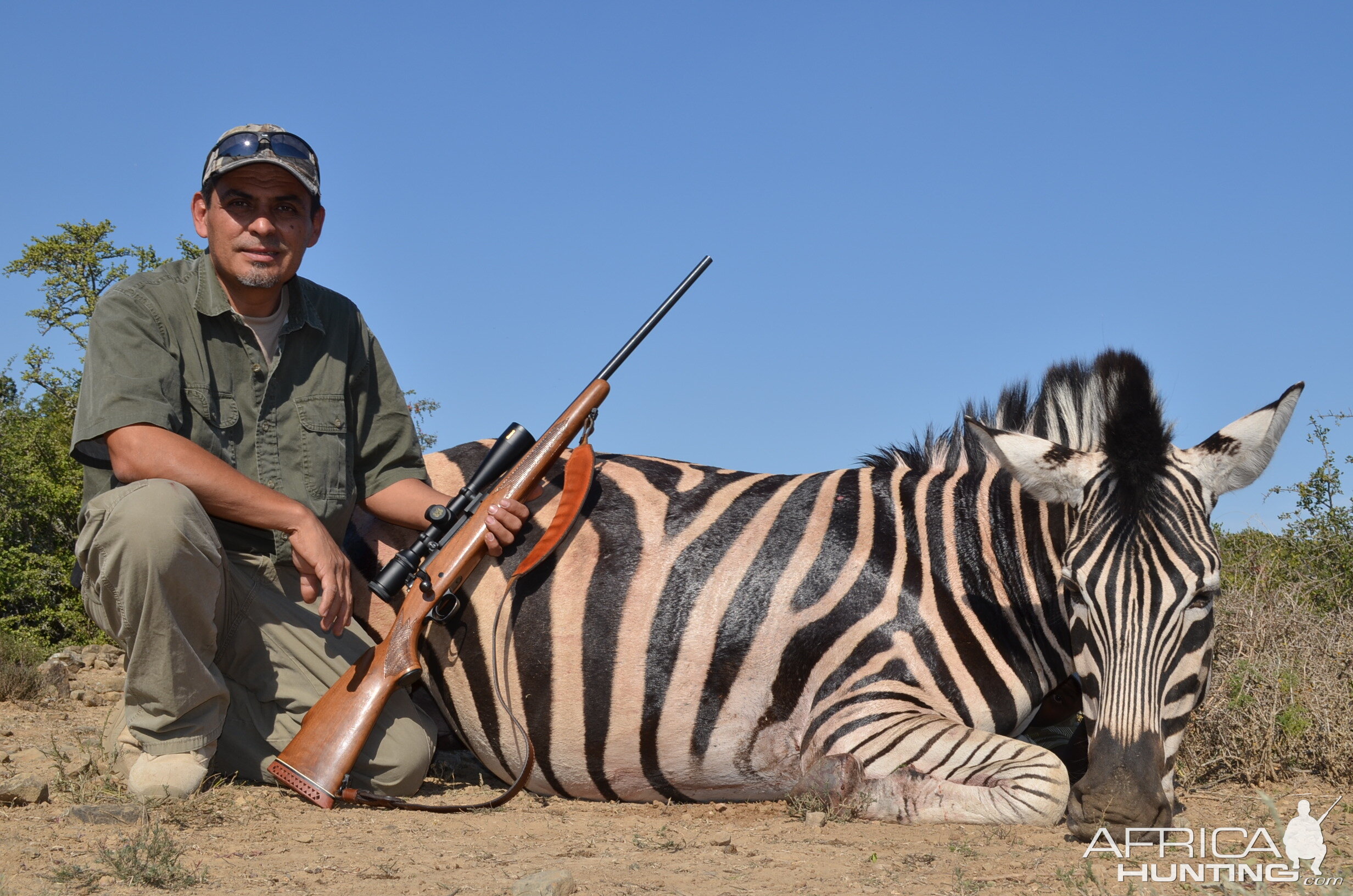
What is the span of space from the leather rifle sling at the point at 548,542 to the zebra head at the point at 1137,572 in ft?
5.32

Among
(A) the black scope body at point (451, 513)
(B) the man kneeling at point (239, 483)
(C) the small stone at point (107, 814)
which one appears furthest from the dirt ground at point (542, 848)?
(A) the black scope body at point (451, 513)

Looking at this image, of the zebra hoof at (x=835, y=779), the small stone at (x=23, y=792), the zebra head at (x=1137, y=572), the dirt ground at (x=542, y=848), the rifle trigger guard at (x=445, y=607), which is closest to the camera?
the dirt ground at (x=542, y=848)

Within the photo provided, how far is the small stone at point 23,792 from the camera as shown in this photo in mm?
3781

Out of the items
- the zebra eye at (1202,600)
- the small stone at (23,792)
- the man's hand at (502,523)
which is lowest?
the small stone at (23,792)

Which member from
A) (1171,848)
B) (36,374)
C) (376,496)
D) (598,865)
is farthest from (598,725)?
(36,374)

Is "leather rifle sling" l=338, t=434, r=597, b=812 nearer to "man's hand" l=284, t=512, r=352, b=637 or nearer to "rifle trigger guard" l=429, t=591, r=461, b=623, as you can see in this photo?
"rifle trigger guard" l=429, t=591, r=461, b=623

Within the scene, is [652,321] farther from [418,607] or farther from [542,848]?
[542,848]

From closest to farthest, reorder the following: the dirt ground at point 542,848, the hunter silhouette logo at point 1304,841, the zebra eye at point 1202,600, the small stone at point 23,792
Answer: the dirt ground at point 542,848 → the hunter silhouette logo at point 1304,841 → the zebra eye at point 1202,600 → the small stone at point 23,792

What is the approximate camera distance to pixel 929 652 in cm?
426

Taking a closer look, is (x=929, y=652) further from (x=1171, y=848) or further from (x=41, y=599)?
(x=41, y=599)

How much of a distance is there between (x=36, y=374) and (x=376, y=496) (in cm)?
1025

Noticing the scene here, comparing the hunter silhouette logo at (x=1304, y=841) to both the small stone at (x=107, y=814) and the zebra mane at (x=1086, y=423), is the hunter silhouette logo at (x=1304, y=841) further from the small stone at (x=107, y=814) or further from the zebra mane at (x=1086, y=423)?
the small stone at (x=107, y=814)

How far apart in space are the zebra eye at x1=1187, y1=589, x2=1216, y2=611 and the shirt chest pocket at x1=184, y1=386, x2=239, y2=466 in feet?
11.7

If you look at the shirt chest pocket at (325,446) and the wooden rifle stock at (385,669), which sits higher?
the shirt chest pocket at (325,446)
